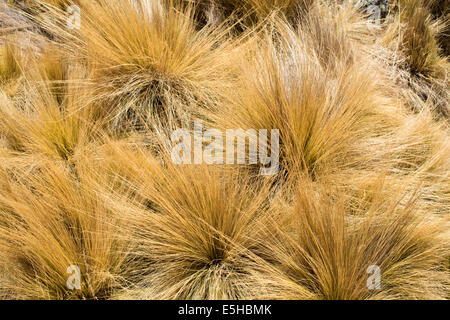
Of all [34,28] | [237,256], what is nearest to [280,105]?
[237,256]

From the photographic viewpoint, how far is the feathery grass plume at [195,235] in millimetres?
1311

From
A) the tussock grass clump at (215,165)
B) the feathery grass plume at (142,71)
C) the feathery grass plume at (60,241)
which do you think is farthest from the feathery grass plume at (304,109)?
the feathery grass plume at (60,241)

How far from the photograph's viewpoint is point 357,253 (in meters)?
1.20

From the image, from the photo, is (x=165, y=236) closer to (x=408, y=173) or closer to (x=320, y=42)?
(x=408, y=173)

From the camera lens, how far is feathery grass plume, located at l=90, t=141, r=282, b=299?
51.6 inches

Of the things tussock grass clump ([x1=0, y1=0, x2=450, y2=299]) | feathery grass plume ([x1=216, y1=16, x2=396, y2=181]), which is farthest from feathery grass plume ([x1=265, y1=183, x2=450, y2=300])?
feathery grass plume ([x1=216, y1=16, x2=396, y2=181])

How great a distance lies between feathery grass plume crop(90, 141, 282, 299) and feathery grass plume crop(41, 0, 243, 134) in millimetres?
516

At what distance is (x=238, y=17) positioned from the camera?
2.41m

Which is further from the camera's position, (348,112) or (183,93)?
(183,93)

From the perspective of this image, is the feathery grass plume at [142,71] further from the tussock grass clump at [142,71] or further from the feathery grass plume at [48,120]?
the feathery grass plume at [48,120]

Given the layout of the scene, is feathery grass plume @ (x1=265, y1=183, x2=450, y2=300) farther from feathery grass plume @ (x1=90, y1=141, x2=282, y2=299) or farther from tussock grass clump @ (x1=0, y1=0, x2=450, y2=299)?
feathery grass plume @ (x1=90, y1=141, x2=282, y2=299)

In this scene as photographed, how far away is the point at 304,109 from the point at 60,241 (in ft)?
3.72

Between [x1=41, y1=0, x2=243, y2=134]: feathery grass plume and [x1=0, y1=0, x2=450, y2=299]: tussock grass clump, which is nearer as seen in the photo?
[x1=0, y1=0, x2=450, y2=299]: tussock grass clump

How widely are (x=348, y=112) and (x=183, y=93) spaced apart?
2.78ft
